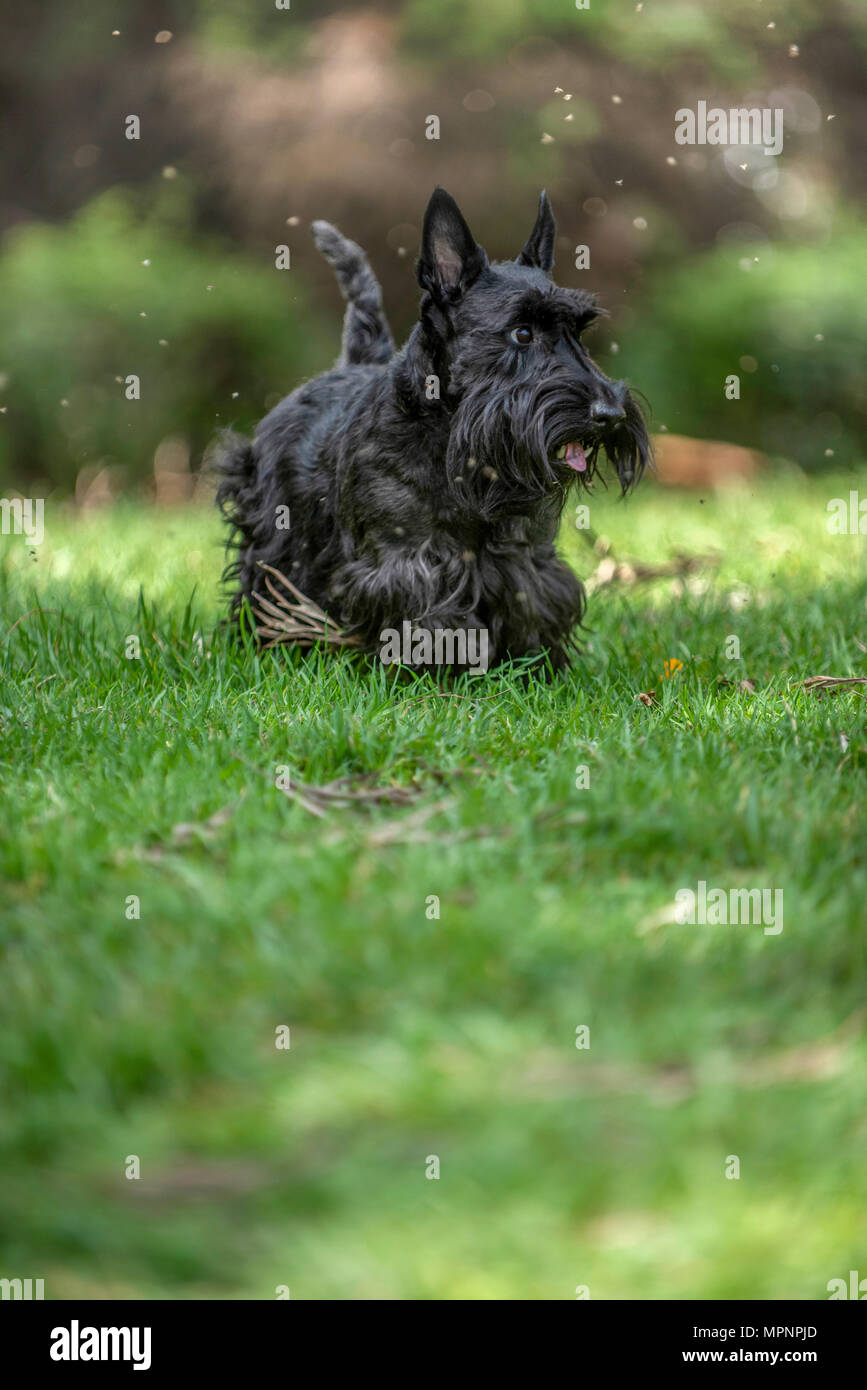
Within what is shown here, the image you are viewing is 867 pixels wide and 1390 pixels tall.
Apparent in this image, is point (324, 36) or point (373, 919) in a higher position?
point (324, 36)

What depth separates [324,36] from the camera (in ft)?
34.3

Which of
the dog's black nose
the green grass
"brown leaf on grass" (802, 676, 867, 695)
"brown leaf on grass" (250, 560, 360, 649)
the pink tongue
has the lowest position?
the green grass

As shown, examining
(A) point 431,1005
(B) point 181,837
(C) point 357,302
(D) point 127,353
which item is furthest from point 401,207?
(A) point 431,1005

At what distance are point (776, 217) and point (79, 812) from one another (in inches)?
427

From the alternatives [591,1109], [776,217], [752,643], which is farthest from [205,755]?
[776,217]

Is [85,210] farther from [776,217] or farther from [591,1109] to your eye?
[591,1109]

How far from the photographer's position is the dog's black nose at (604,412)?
3.43 metres

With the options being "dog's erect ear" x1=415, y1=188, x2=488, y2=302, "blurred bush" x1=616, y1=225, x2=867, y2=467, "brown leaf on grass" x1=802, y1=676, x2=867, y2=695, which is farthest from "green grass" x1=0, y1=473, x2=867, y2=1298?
"blurred bush" x1=616, y1=225, x2=867, y2=467

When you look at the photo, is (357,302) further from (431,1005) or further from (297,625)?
(431,1005)

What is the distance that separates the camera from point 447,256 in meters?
3.56

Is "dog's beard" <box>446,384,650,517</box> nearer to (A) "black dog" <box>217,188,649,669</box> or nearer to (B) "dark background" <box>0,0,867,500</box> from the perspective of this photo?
(A) "black dog" <box>217,188,649,669</box>

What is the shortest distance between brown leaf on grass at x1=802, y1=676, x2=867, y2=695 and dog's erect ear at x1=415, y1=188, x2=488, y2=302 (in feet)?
4.44

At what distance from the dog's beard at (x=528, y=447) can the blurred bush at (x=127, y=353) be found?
633 centimetres

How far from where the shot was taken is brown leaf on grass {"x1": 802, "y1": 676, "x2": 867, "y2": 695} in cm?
352
